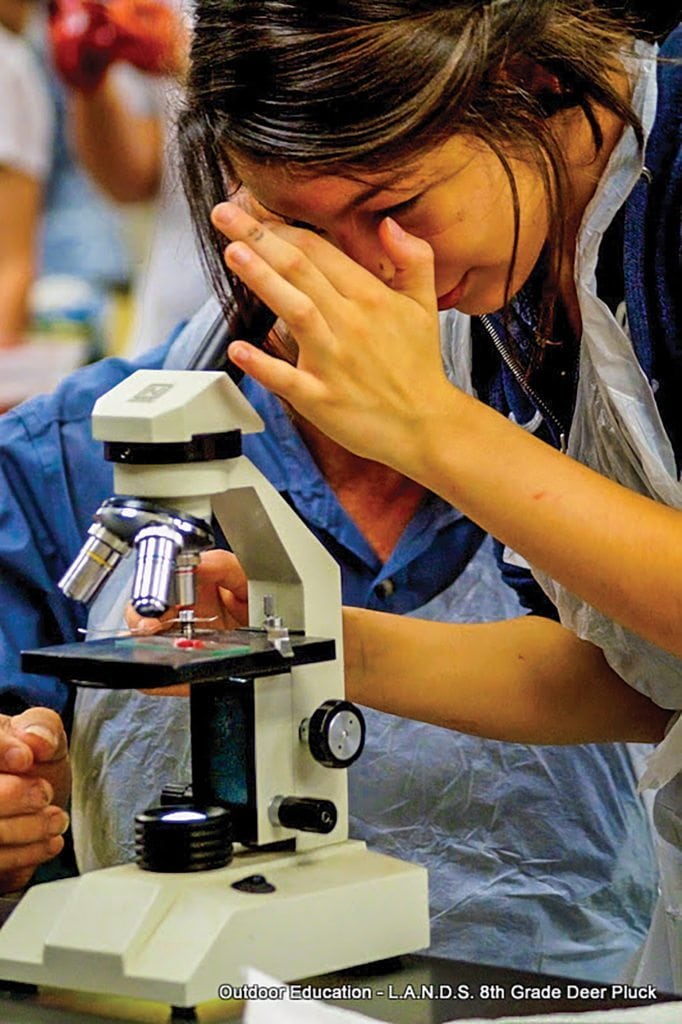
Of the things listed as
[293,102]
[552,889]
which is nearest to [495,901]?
[552,889]

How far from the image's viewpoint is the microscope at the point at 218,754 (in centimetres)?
108

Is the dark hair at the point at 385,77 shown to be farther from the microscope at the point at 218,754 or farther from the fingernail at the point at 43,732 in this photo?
the fingernail at the point at 43,732

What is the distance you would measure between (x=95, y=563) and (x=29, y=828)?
0.35 meters

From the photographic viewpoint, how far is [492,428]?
3.72ft

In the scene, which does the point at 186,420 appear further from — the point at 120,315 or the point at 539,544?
the point at 120,315

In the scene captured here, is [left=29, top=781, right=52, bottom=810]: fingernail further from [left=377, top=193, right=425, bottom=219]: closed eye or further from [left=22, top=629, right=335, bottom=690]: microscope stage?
[left=377, top=193, right=425, bottom=219]: closed eye

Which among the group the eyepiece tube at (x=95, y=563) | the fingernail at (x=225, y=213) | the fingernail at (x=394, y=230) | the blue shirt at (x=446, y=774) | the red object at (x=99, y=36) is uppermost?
the red object at (x=99, y=36)

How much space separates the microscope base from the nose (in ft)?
1.43

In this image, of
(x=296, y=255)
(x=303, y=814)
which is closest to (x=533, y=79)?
(x=296, y=255)

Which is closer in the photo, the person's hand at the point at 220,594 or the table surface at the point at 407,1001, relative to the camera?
the table surface at the point at 407,1001

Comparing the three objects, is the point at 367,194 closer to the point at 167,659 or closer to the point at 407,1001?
the point at 167,659

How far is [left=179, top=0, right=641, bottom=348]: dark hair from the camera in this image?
3.77ft

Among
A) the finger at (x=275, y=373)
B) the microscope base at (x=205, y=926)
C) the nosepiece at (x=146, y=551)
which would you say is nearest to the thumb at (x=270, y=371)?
the finger at (x=275, y=373)

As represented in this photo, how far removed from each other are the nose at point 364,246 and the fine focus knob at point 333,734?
318mm
